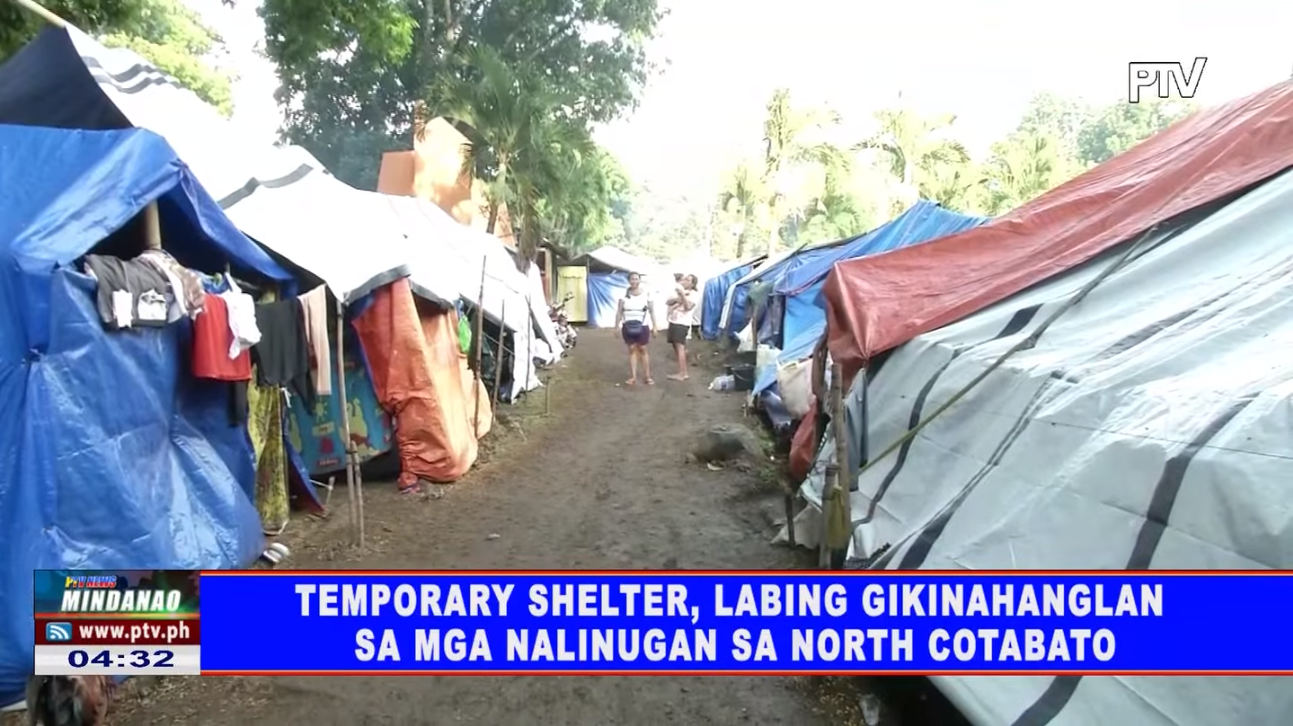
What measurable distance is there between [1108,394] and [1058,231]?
240 cm

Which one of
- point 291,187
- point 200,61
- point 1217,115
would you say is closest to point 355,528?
point 291,187

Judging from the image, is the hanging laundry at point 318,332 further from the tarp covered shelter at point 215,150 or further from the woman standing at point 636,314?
the woman standing at point 636,314

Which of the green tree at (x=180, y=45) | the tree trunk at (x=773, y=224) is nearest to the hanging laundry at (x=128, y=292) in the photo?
the green tree at (x=180, y=45)

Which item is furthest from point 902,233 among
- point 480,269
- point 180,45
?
point 180,45

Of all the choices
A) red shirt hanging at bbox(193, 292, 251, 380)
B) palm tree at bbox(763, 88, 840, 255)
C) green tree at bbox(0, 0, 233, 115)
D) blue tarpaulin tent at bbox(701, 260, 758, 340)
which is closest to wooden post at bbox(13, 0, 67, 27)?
red shirt hanging at bbox(193, 292, 251, 380)

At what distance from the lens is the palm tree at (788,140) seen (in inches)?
1082

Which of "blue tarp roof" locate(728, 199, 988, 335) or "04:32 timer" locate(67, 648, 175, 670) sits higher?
"blue tarp roof" locate(728, 199, 988, 335)

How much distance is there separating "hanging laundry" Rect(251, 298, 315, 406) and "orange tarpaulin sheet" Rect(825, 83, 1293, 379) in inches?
156

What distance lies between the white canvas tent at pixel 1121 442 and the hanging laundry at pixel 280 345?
166 inches

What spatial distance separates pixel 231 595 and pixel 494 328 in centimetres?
855

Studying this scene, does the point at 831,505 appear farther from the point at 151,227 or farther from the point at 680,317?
the point at 680,317

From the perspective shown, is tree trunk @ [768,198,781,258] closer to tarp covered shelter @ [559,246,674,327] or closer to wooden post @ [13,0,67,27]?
tarp covered shelter @ [559,246,674,327]

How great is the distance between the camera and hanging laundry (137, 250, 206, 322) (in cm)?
432

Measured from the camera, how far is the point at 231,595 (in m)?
2.96
